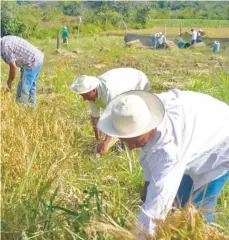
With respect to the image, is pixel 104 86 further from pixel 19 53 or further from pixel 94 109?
pixel 19 53

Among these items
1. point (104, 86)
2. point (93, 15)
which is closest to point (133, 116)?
point (104, 86)

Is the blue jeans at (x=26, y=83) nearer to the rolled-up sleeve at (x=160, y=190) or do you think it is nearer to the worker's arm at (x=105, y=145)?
the worker's arm at (x=105, y=145)

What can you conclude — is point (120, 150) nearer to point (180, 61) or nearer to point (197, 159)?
point (197, 159)

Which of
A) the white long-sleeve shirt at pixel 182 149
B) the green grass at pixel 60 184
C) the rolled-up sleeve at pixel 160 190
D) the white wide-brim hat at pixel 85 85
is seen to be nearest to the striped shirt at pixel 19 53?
the green grass at pixel 60 184

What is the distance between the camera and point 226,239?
183 centimetres

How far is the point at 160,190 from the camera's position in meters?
1.92

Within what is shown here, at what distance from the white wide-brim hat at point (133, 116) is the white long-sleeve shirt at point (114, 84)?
2104mm

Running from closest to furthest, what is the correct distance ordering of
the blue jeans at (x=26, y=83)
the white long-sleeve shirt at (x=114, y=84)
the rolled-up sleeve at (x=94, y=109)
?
the white long-sleeve shirt at (x=114, y=84), the rolled-up sleeve at (x=94, y=109), the blue jeans at (x=26, y=83)

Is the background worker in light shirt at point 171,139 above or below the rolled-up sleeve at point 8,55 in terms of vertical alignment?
above

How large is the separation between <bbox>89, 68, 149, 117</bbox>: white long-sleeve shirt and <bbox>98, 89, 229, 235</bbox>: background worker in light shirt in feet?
5.91

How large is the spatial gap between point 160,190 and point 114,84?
96.0 inches

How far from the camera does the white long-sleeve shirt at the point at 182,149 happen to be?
192cm

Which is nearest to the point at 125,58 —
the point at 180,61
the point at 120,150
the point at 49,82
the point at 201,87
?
the point at 180,61

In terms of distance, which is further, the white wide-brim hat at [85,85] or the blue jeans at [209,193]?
the white wide-brim hat at [85,85]
